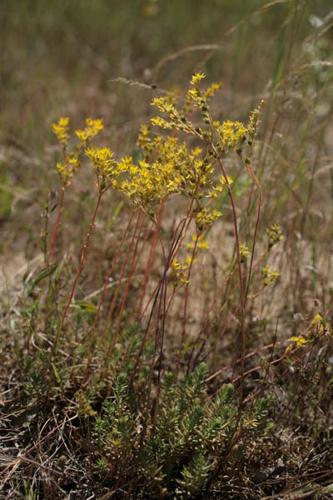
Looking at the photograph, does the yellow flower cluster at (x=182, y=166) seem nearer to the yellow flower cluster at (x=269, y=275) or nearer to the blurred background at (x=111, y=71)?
the yellow flower cluster at (x=269, y=275)

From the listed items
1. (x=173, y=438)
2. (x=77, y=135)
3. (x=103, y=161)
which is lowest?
(x=173, y=438)

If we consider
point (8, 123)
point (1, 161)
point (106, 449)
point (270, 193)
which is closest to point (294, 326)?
point (270, 193)

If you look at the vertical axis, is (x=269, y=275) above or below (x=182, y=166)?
below

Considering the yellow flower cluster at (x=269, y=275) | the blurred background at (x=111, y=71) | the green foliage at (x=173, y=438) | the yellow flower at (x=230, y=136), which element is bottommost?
the green foliage at (x=173, y=438)

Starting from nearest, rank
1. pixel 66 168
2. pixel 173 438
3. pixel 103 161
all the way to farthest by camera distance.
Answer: pixel 103 161
pixel 173 438
pixel 66 168

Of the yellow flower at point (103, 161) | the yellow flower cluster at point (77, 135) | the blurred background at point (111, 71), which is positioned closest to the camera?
the yellow flower at point (103, 161)

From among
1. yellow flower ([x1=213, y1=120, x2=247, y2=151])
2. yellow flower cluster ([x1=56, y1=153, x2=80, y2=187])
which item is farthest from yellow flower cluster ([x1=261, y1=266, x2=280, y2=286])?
yellow flower cluster ([x1=56, y1=153, x2=80, y2=187])

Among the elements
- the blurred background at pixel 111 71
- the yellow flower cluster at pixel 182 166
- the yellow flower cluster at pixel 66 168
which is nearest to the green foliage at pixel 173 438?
the yellow flower cluster at pixel 182 166

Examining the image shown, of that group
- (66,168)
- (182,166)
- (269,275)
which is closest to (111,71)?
(66,168)

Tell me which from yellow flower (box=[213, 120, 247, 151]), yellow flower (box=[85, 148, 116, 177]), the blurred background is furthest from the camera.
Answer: the blurred background

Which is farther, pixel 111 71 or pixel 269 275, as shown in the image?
pixel 111 71

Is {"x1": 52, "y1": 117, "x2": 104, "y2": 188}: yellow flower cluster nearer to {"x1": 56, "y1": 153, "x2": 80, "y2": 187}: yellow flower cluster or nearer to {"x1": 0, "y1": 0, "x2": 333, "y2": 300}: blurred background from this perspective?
{"x1": 56, "y1": 153, "x2": 80, "y2": 187}: yellow flower cluster

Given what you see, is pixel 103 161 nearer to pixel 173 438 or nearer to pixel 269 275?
pixel 269 275

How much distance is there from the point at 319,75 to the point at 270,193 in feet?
2.03
